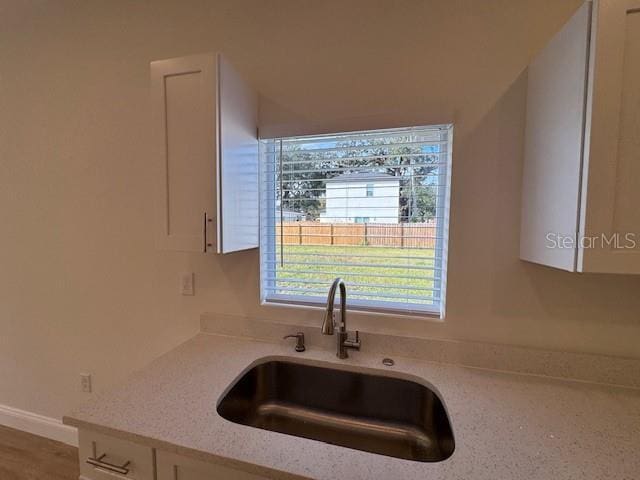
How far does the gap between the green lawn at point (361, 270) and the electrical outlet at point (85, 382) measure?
139 cm

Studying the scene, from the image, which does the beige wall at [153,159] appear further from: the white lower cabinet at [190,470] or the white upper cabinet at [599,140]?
the white lower cabinet at [190,470]

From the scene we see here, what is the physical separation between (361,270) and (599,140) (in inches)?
37.7

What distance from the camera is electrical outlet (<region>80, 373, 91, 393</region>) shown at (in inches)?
70.2

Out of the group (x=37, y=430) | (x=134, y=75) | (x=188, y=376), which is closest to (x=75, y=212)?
(x=134, y=75)

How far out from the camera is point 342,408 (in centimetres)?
121

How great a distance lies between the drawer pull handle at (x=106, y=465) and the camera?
83cm

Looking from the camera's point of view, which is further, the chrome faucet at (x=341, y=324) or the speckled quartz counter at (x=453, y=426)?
the chrome faucet at (x=341, y=324)

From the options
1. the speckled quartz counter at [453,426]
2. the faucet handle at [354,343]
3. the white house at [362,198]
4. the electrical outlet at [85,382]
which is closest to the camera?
the speckled quartz counter at [453,426]

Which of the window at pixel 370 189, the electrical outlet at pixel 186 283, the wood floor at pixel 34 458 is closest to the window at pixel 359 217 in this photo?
the window at pixel 370 189

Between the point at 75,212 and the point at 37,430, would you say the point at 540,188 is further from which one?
the point at 37,430

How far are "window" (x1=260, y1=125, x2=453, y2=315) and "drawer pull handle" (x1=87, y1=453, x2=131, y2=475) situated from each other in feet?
2.67

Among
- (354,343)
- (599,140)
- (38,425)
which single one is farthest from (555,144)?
(38,425)

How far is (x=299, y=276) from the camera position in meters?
1.51

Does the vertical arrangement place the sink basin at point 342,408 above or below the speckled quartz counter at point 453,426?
below
